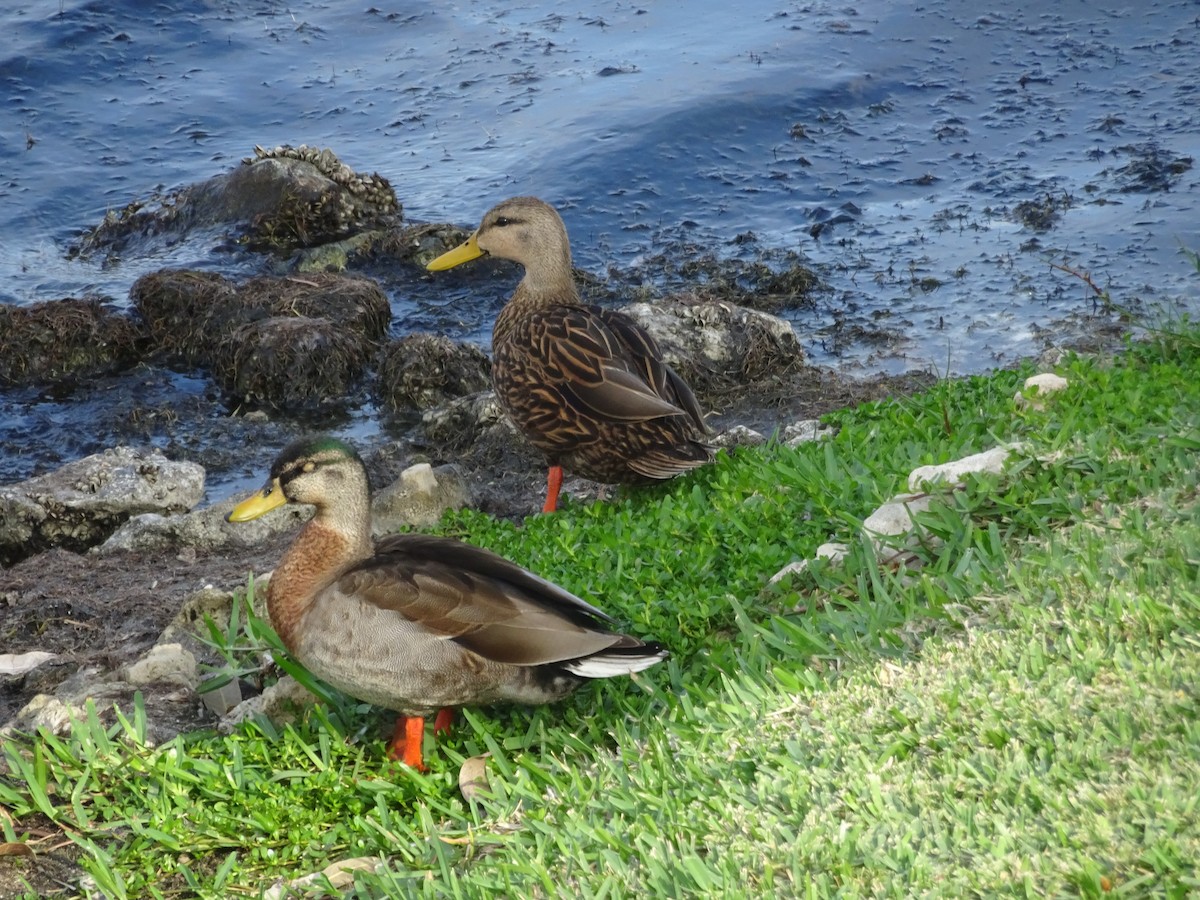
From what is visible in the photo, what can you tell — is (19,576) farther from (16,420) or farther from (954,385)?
(954,385)

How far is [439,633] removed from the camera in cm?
431

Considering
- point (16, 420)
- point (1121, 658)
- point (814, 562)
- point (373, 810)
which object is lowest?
point (16, 420)

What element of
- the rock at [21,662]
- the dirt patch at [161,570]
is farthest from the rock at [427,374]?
the rock at [21,662]

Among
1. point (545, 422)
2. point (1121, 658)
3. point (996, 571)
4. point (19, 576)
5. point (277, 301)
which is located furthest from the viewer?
point (277, 301)

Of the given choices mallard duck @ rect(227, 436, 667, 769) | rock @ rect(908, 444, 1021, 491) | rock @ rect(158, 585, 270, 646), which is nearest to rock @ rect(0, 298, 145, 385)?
rock @ rect(158, 585, 270, 646)

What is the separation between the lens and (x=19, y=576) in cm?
724

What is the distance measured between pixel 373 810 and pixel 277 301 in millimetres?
6932

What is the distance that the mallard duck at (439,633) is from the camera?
422 cm

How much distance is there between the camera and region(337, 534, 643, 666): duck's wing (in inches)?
166

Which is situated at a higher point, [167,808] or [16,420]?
[167,808]

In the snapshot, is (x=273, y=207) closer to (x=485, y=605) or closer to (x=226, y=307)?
(x=226, y=307)

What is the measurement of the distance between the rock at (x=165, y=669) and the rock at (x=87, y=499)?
2.99m

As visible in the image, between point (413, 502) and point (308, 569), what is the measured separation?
248 centimetres

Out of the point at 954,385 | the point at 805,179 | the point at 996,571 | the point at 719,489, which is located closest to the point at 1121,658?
the point at 996,571
